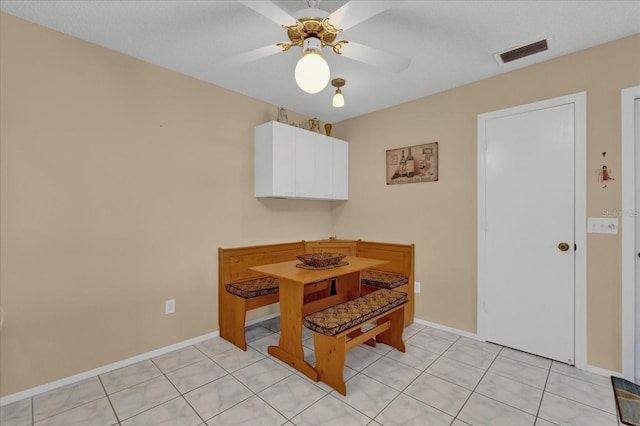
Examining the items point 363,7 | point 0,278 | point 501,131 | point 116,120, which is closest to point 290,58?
point 363,7

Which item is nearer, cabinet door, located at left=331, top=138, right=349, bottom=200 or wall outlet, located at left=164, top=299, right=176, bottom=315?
wall outlet, located at left=164, top=299, right=176, bottom=315

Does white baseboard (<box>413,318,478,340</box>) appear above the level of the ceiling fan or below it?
below

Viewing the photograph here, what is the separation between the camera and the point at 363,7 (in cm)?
136

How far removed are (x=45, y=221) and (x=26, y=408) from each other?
1191 mm

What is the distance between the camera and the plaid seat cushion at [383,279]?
2.98 meters

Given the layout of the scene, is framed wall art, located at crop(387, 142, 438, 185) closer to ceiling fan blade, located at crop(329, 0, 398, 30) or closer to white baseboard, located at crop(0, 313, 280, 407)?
ceiling fan blade, located at crop(329, 0, 398, 30)

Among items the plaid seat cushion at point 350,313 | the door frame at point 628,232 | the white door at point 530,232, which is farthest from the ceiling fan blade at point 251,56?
the door frame at point 628,232

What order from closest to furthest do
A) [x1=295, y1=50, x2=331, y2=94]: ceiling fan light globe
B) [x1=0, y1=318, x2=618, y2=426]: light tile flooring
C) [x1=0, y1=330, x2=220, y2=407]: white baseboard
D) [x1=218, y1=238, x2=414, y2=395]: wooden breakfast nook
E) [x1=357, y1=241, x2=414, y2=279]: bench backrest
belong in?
[x1=295, y1=50, x2=331, y2=94]: ceiling fan light globe < [x1=0, y1=318, x2=618, y2=426]: light tile flooring < [x1=0, y1=330, x2=220, y2=407]: white baseboard < [x1=218, y1=238, x2=414, y2=395]: wooden breakfast nook < [x1=357, y1=241, x2=414, y2=279]: bench backrest

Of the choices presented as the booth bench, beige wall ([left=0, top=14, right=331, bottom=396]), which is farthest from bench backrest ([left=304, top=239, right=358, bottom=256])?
beige wall ([left=0, top=14, right=331, bottom=396])

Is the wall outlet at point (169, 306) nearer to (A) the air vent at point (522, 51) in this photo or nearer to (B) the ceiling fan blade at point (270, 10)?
(B) the ceiling fan blade at point (270, 10)

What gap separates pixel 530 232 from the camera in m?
2.57

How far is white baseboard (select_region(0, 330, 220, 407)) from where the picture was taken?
1938 mm

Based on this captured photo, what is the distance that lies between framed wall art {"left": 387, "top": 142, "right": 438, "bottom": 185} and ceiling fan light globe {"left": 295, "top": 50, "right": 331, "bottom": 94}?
205 centimetres

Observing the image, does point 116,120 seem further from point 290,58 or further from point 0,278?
point 290,58
